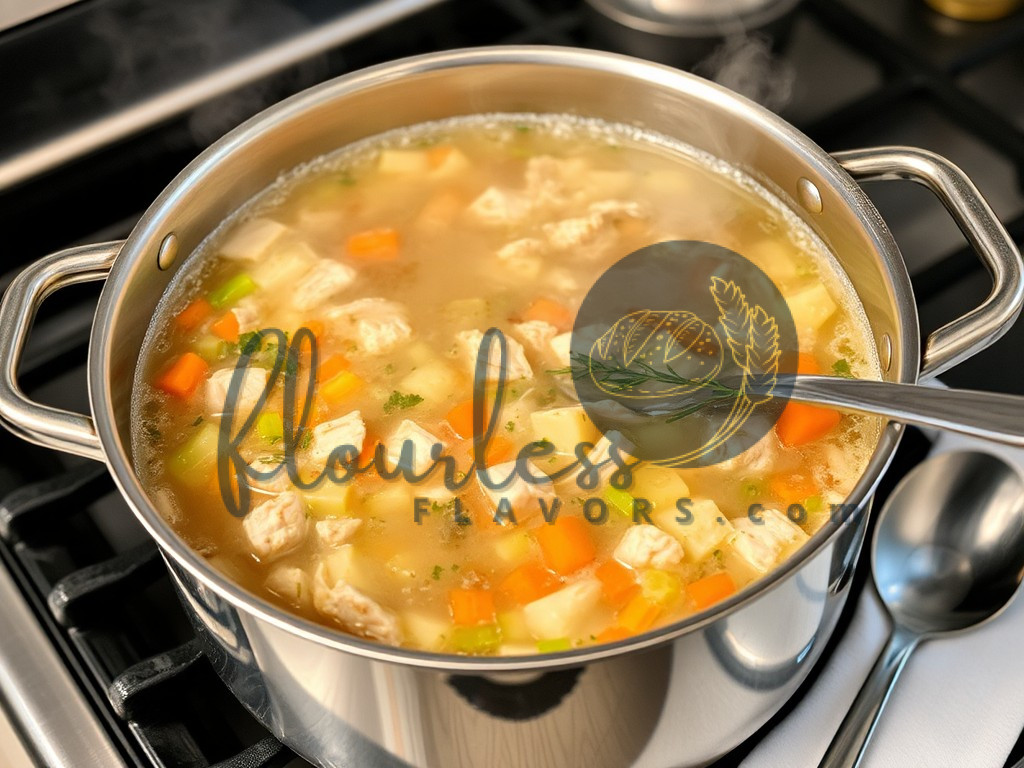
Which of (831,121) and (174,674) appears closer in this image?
(174,674)

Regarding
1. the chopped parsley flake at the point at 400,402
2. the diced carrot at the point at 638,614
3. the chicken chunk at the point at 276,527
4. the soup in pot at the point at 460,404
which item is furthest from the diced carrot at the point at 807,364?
the chicken chunk at the point at 276,527

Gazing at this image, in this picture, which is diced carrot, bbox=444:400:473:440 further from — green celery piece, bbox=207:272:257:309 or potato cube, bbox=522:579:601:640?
green celery piece, bbox=207:272:257:309

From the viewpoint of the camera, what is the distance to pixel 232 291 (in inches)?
76.2

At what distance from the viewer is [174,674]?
5.31ft

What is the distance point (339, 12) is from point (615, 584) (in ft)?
5.42

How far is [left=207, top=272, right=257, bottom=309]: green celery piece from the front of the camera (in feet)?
6.31

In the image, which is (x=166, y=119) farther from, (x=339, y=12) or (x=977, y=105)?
(x=977, y=105)

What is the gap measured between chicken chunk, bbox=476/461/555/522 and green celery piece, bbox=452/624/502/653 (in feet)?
0.59

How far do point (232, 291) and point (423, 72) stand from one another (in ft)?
1.79

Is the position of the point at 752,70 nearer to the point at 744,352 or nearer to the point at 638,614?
the point at 744,352

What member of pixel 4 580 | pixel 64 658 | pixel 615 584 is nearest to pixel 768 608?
pixel 615 584

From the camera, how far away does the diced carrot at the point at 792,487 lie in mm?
1617

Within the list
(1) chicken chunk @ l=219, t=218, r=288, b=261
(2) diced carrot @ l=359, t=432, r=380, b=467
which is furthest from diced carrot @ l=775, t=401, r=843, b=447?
(1) chicken chunk @ l=219, t=218, r=288, b=261

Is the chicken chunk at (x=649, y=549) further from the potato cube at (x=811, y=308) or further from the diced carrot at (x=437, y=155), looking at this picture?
A: the diced carrot at (x=437, y=155)
